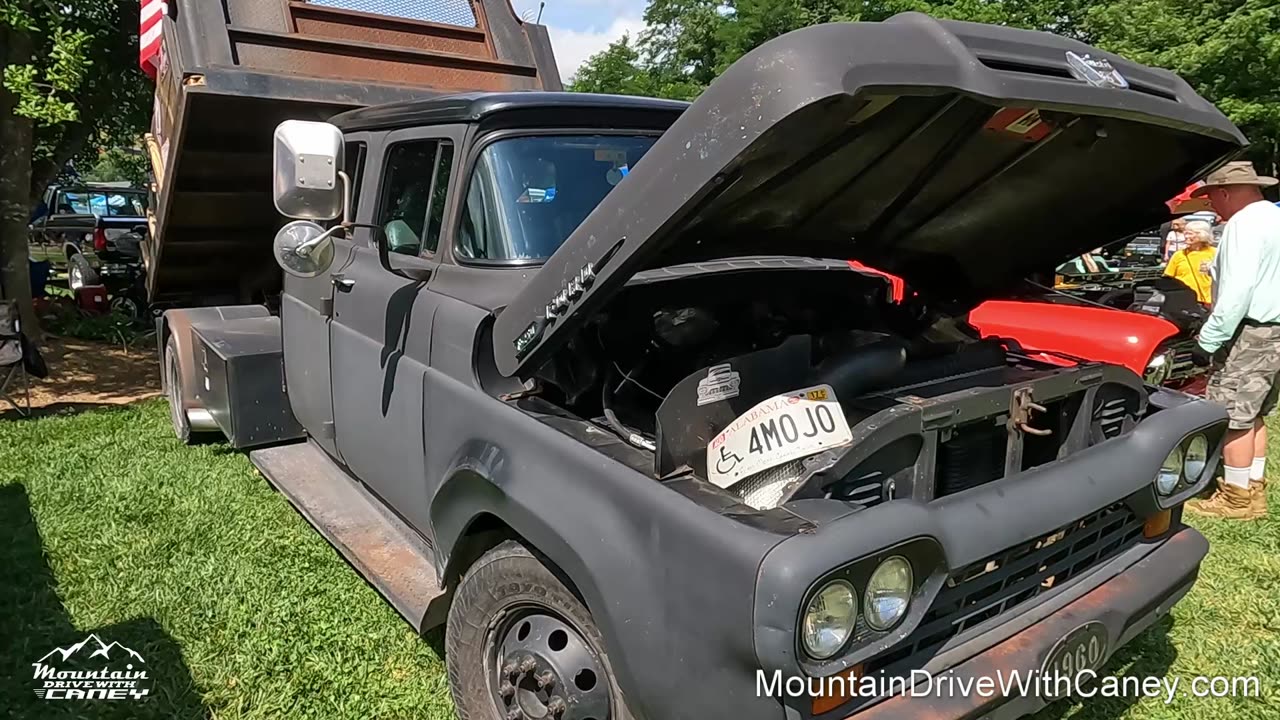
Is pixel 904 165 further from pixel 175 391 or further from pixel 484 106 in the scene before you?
pixel 175 391

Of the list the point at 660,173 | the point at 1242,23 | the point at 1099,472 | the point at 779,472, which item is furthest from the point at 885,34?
the point at 1242,23

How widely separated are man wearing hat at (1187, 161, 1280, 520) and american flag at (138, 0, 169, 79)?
639 centimetres

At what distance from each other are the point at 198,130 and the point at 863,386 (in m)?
4.22

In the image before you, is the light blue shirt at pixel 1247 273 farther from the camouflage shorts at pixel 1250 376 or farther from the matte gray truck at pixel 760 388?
the matte gray truck at pixel 760 388

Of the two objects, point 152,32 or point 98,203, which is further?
point 98,203

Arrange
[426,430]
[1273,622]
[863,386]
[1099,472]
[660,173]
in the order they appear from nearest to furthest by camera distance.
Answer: [660,173], [1099,472], [863,386], [426,430], [1273,622]

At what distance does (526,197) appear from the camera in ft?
10.3

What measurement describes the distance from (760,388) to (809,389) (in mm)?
232

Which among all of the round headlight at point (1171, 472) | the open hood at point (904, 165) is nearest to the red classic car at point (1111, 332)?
the open hood at point (904, 165)

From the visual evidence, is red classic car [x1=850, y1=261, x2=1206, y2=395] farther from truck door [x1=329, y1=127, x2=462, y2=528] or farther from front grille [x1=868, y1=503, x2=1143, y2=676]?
truck door [x1=329, y1=127, x2=462, y2=528]

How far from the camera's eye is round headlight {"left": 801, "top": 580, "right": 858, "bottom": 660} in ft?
6.12

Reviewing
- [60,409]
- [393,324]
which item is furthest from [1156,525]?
[60,409]

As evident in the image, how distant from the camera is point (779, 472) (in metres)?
2.26

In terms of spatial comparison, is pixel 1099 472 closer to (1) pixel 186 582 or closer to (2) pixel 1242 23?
(1) pixel 186 582
